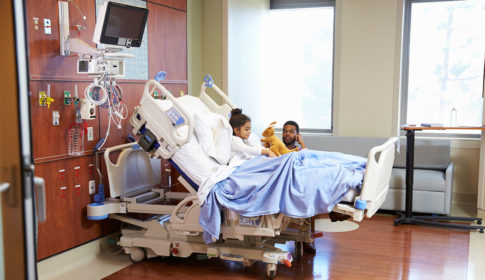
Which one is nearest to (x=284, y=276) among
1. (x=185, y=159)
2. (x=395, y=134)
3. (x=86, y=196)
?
(x=185, y=159)

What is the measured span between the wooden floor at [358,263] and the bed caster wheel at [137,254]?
0.05 meters

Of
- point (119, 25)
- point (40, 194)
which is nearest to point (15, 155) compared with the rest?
point (40, 194)

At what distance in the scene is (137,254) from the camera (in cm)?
386

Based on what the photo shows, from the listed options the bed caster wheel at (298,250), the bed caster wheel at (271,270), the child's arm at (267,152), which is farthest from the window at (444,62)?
the bed caster wheel at (271,270)

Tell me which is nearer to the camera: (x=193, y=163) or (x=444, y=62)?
(x=193, y=163)

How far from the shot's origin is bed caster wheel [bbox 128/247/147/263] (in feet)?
12.6

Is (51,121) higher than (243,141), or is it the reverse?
(51,121)

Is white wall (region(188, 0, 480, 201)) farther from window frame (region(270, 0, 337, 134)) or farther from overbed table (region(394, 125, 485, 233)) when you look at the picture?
overbed table (region(394, 125, 485, 233))

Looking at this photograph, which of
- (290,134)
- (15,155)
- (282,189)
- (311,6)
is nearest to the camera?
(15,155)

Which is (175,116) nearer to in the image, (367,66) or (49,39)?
(49,39)

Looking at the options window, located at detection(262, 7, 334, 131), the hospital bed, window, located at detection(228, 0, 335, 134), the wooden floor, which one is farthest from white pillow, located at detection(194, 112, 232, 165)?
window, located at detection(262, 7, 334, 131)

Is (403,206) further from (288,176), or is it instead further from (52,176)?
(52,176)

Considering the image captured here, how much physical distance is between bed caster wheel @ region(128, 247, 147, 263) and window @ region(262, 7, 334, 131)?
2.92 meters

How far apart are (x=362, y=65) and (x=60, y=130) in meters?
3.38
